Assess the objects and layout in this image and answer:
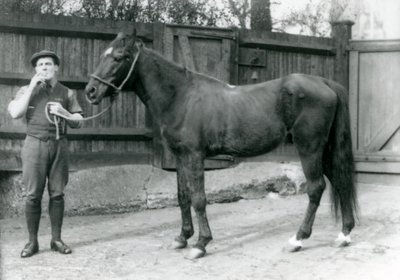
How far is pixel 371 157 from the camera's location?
9.36 metres

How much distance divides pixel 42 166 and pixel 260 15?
9079 millimetres

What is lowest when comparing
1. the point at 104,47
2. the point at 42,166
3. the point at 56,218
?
the point at 56,218

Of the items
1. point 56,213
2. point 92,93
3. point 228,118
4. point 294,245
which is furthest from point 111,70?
point 294,245

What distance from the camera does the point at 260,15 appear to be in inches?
512

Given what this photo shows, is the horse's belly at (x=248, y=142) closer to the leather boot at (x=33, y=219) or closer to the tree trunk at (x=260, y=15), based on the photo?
the leather boot at (x=33, y=219)

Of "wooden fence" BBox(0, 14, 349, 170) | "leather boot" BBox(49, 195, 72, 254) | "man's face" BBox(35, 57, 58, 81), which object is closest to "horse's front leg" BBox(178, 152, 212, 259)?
"leather boot" BBox(49, 195, 72, 254)

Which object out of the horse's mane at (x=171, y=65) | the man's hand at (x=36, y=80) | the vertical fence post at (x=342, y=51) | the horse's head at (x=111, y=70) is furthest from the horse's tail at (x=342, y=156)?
the vertical fence post at (x=342, y=51)

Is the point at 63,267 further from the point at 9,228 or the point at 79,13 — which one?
the point at 79,13

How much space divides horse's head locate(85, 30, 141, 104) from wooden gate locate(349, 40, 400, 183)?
561 cm

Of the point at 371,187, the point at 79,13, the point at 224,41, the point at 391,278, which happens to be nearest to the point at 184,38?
the point at 224,41

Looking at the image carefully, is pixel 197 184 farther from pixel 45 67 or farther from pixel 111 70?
pixel 45 67

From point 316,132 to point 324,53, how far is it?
15.2ft

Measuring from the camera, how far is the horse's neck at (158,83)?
5.33 meters

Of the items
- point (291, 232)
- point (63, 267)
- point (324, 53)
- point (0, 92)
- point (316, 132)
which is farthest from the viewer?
point (324, 53)
